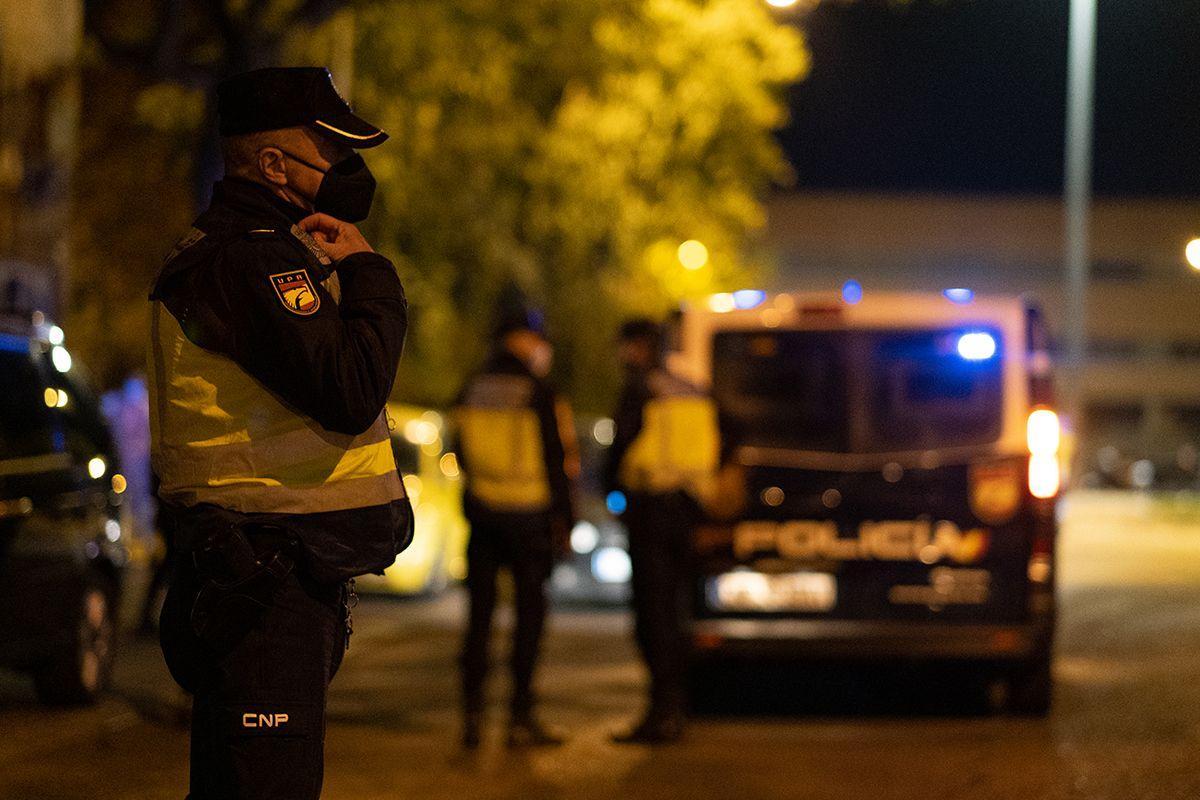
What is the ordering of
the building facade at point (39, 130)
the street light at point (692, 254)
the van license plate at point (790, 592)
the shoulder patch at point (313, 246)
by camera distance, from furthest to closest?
the street light at point (692, 254) → the building facade at point (39, 130) → the van license plate at point (790, 592) → the shoulder patch at point (313, 246)

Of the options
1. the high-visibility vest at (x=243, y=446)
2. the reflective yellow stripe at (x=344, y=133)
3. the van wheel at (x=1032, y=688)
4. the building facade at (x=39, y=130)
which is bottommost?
the van wheel at (x=1032, y=688)

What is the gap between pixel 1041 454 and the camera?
9164 mm

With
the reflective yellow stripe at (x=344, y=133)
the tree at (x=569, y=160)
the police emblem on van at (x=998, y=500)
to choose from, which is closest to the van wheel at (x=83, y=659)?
the police emblem on van at (x=998, y=500)

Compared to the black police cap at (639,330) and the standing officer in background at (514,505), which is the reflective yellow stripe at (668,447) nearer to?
the black police cap at (639,330)

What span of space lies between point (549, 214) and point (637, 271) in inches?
64.8

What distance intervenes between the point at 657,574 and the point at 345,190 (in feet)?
17.3

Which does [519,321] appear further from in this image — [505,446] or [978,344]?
[978,344]

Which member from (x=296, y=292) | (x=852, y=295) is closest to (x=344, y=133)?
(x=296, y=292)

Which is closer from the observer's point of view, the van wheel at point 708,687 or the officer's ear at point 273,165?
A: the officer's ear at point 273,165

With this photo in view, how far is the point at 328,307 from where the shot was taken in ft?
11.8

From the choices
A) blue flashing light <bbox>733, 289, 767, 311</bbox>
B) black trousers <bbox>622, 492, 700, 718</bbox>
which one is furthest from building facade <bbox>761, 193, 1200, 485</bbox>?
black trousers <bbox>622, 492, 700, 718</bbox>

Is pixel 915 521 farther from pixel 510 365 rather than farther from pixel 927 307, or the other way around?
pixel 510 365

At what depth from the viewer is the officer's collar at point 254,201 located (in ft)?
12.4

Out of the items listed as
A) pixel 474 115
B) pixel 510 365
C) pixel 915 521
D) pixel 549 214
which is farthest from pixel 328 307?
pixel 549 214
